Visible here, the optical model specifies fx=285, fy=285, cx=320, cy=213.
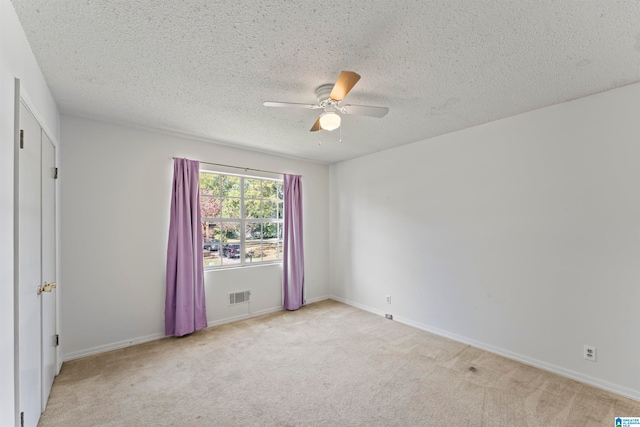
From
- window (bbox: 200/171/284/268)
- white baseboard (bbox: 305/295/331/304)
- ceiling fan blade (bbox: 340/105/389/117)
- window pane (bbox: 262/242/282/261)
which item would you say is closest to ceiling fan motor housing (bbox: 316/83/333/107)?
ceiling fan blade (bbox: 340/105/389/117)

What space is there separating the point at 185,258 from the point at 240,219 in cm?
100

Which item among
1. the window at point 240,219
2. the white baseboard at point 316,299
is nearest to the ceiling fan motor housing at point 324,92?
the window at point 240,219

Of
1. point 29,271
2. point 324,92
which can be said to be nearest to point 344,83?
point 324,92

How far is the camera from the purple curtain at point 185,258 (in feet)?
11.4

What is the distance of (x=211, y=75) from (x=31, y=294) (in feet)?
6.26

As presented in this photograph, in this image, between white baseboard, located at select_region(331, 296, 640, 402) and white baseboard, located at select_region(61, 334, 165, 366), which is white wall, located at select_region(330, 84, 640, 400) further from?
white baseboard, located at select_region(61, 334, 165, 366)

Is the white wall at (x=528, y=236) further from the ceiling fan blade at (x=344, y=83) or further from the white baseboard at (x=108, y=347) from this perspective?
the white baseboard at (x=108, y=347)

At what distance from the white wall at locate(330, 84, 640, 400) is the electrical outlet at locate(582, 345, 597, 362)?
0.03 meters

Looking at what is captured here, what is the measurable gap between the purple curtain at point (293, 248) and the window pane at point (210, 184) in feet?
3.50

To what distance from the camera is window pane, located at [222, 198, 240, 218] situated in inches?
163

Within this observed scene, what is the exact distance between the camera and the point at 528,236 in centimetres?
289

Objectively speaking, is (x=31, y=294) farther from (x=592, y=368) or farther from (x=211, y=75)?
(x=592, y=368)

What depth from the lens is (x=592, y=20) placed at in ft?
5.25

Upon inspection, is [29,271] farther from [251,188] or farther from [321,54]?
[251,188]
